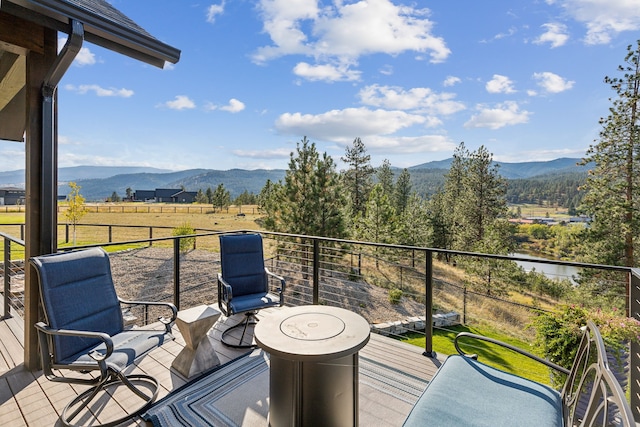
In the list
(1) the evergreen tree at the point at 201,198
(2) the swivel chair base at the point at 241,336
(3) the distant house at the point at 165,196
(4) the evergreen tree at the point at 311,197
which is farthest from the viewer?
(3) the distant house at the point at 165,196

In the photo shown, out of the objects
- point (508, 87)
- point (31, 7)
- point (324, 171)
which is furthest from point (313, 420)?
point (508, 87)

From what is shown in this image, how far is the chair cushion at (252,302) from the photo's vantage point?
3229 millimetres

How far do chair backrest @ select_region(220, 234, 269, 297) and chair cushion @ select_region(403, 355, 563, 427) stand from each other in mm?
2433

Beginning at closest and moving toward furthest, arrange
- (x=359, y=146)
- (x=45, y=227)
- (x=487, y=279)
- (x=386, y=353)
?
(x=45, y=227) < (x=386, y=353) < (x=487, y=279) < (x=359, y=146)

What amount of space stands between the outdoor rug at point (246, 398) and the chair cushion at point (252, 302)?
541 mm

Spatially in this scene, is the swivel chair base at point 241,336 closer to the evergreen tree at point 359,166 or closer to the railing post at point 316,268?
the railing post at point 316,268

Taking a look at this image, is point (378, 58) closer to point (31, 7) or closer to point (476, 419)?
point (31, 7)

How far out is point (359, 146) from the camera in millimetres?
23641

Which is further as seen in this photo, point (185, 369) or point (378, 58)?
point (378, 58)

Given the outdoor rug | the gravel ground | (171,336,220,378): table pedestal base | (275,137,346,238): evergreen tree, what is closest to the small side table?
(171,336,220,378): table pedestal base

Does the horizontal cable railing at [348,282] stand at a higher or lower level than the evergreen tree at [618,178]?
lower

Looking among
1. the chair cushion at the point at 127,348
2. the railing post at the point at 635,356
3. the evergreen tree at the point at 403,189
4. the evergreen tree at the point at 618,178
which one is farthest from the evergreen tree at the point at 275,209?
the evergreen tree at the point at 403,189

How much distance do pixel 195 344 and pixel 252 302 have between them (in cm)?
77

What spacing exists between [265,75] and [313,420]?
48.1 ft
